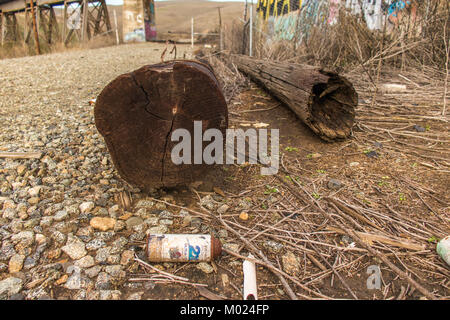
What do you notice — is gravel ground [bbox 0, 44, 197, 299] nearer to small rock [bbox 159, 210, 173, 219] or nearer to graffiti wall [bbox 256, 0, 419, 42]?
small rock [bbox 159, 210, 173, 219]

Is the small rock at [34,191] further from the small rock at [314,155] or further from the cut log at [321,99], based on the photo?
the cut log at [321,99]

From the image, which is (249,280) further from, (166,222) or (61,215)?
(61,215)

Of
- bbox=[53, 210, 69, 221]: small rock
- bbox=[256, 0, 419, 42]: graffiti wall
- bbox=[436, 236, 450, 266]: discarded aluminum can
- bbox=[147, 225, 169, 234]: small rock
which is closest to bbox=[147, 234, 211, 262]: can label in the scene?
bbox=[147, 225, 169, 234]: small rock

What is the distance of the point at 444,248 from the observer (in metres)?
1.60

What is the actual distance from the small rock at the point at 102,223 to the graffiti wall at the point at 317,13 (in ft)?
14.0

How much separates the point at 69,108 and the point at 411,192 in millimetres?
4006

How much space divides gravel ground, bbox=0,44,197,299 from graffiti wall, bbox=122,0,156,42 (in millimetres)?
12636

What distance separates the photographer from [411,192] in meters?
2.17

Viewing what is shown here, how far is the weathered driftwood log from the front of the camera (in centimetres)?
176

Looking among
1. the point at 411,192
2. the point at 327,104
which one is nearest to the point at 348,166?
the point at 411,192

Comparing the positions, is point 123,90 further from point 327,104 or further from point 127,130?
point 327,104
